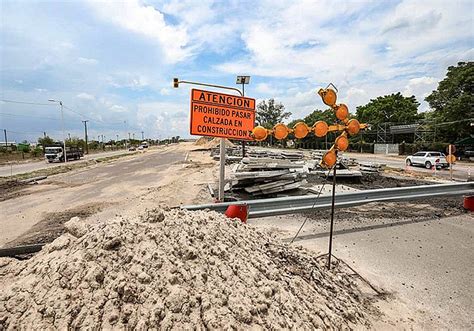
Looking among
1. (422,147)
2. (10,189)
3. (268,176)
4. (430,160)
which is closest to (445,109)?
(422,147)

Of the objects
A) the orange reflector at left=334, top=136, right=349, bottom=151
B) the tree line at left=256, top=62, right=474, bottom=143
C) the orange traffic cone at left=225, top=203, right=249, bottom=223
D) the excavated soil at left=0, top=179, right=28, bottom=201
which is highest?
the tree line at left=256, top=62, right=474, bottom=143

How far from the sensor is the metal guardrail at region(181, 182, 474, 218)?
17.0ft

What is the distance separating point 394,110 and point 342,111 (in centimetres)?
5886

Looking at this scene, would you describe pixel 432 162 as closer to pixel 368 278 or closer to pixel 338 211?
pixel 338 211

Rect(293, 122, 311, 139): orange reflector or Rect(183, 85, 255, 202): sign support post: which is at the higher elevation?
Rect(183, 85, 255, 202): sign support post

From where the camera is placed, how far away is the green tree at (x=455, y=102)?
3175 centimetres

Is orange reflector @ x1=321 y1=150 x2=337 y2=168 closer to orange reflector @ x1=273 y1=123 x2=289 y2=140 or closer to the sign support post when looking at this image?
orange reflector @ x1=273 y1=123 x2=289 y2=140

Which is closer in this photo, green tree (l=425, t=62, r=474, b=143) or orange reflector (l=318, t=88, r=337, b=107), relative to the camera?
orange reflector (l=318, t=88, r=337, b=107)

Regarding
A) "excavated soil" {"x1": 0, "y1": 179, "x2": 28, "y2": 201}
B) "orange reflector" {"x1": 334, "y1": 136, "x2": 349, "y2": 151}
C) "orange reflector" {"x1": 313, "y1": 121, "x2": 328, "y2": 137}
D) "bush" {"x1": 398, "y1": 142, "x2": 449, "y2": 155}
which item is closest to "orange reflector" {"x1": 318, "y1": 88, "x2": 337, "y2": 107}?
"orange reflector" {"x1": 313, "y1": 121, "x2": 328, "y2": 137}

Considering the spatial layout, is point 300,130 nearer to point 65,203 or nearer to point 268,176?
point 268,176

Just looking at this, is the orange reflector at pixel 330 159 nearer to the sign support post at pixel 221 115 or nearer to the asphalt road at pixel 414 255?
the asphalt road at pixel 414 255

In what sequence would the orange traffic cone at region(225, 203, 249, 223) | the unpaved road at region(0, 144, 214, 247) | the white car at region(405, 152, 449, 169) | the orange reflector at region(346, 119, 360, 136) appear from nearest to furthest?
the orange reflector at region(346, 119, 360, 136), the orange traffic cone at region(225, 203, 249, 223), the unpaved road at region(0, 144, 214, 247), the white car at region(405, 152, 449, 169)

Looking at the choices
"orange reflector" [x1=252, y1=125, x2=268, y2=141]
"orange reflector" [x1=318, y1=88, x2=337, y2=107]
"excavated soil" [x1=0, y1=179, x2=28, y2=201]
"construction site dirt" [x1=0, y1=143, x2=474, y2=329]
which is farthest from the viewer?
"excavated soil" [x1=0, y1=179, x2=28, y2=201]

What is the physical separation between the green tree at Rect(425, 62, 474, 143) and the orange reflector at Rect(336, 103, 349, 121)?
38.3 metres
